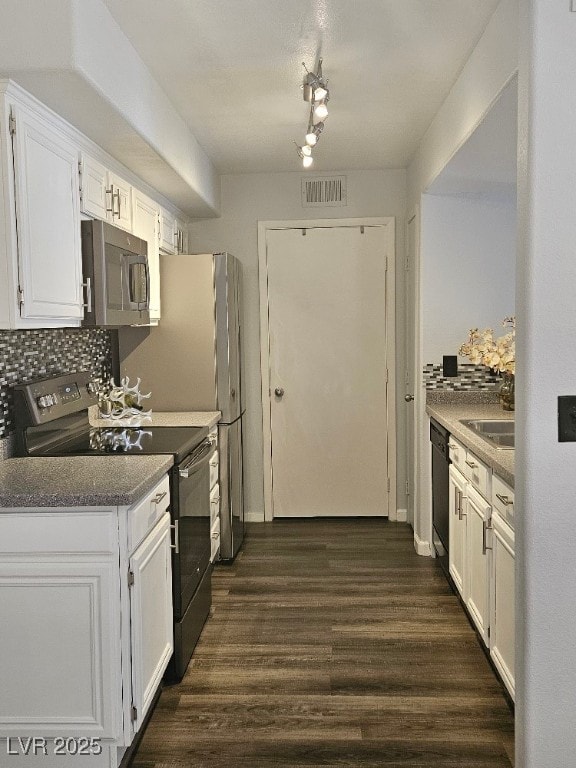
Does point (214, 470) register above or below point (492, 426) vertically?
below

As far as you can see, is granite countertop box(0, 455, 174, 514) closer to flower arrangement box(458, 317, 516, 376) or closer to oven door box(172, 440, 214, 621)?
oven door box(172, 440, 214, 621)

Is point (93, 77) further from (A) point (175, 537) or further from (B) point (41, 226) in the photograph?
(A) point (175, 537)

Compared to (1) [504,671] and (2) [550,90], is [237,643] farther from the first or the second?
(2) [550,90]

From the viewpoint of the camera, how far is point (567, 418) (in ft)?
6.44

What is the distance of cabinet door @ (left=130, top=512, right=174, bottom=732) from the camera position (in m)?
2.44

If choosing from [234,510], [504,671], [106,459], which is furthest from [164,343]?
[504,671]

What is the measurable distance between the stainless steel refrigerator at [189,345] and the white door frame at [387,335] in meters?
0.98

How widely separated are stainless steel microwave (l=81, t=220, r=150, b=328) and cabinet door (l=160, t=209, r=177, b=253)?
844 millimetres

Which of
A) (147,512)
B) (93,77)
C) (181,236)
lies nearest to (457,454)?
(147,512)

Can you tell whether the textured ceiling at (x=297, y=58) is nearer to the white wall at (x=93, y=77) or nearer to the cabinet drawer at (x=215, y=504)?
the white wall at (x=93, y=77)

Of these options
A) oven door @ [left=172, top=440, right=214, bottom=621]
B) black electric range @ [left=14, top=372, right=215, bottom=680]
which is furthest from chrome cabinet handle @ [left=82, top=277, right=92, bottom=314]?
oven door @ [left=172, top=440, right=214, bottom=621]

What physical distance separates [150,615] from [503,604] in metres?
1.24

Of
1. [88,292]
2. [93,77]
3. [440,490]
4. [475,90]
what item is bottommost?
[440,490]

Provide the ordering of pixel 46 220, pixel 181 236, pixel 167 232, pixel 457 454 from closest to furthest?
pixel 46 220, pixel 457 454, pixel 167 232, pixel 181 236
